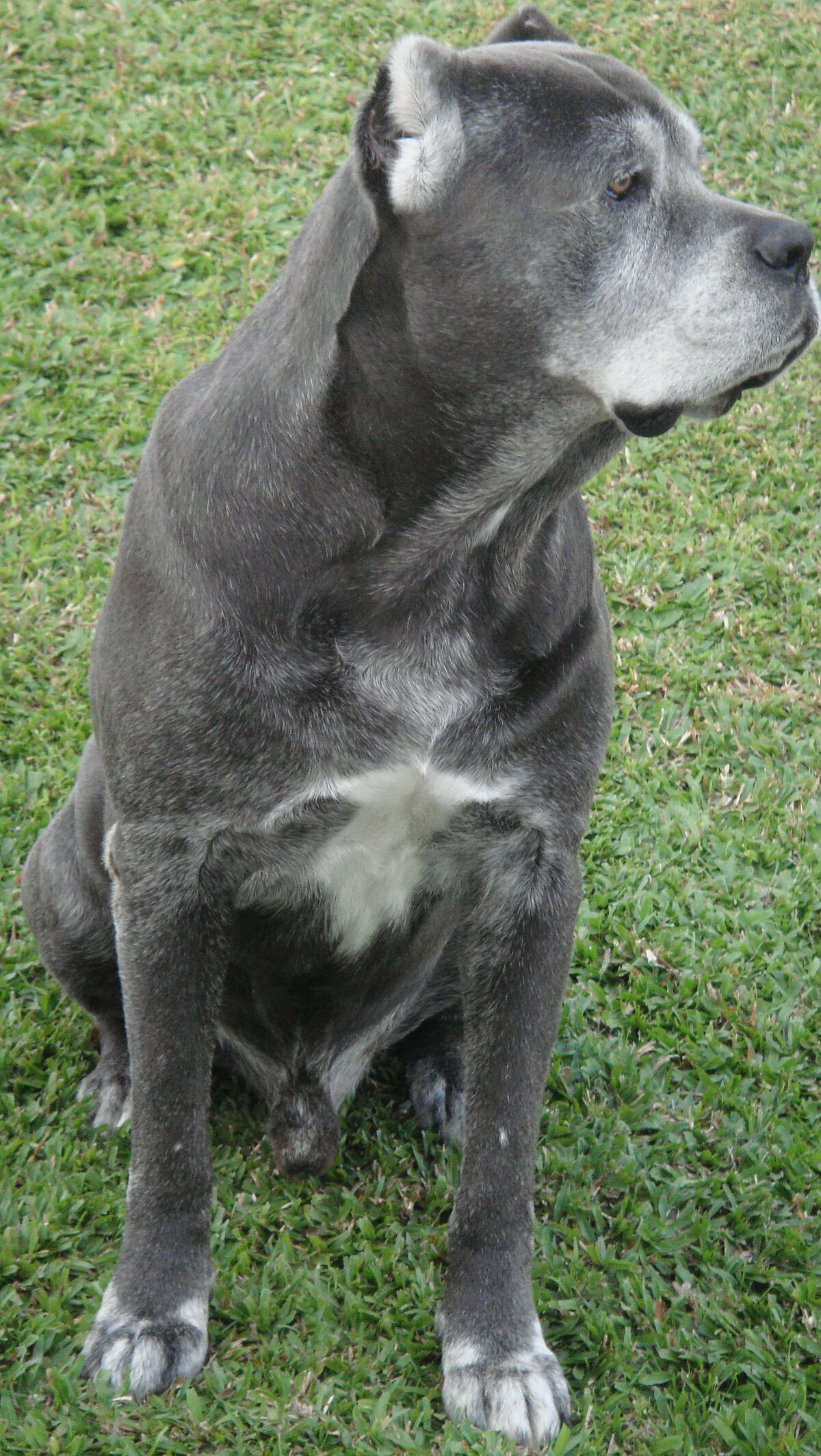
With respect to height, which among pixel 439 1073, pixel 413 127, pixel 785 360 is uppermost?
pixel 413 127

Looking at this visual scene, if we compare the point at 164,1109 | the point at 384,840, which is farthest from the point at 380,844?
the point at 164,1109

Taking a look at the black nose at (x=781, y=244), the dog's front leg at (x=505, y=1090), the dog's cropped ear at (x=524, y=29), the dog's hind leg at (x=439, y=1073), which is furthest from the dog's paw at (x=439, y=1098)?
the dog's cropped ear at (x=524, y=29)

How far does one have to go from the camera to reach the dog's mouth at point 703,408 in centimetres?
236

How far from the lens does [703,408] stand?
8.11 feet

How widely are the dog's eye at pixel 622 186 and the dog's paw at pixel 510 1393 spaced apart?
2.05 meters

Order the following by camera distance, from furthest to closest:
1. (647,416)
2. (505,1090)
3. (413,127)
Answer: (505,1090) → (647,416) → (413,127)

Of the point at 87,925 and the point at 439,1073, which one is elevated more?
the point at 87,925

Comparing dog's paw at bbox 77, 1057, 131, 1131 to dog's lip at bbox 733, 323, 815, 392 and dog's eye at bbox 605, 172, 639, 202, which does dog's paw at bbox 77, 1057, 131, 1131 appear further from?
dog's eye at bbox 605, 172, 639, 202

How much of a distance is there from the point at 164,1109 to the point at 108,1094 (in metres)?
0.58

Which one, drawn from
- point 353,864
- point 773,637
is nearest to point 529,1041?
point 353,864

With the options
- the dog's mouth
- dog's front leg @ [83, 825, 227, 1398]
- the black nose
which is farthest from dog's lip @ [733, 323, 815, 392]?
dog's front leg @ [83, 825, 227, 1398]

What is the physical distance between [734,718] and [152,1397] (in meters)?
2.63

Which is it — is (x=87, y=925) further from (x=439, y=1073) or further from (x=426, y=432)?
(x=426, y=432)

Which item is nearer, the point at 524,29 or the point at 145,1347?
the point at 145,1347
